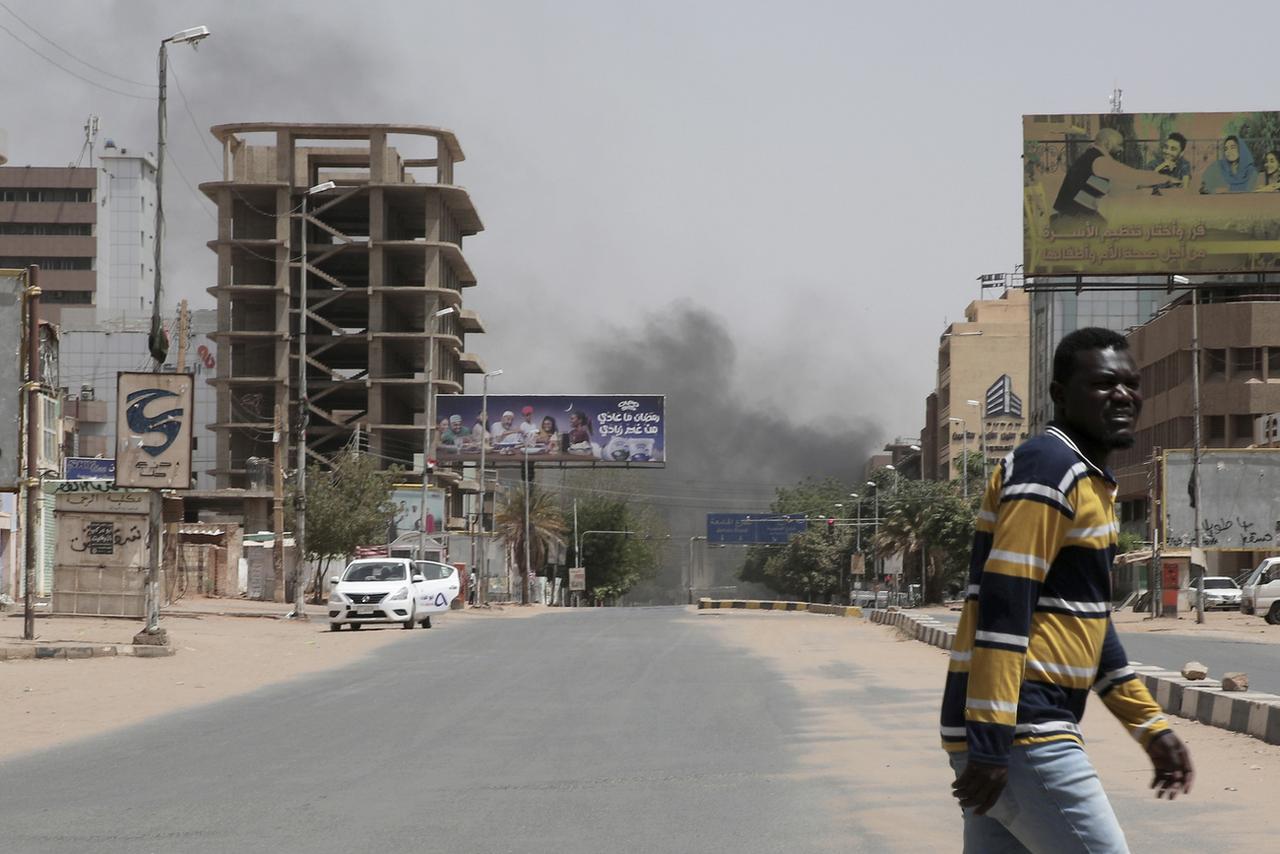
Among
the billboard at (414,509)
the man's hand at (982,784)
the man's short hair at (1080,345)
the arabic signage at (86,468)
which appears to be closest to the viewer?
the man's hand at (982,784)

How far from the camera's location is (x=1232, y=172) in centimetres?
4925

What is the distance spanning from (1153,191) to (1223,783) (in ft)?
133

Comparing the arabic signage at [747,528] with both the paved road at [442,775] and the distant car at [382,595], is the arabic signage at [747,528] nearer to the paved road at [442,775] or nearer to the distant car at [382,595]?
the distant car at [382,595]

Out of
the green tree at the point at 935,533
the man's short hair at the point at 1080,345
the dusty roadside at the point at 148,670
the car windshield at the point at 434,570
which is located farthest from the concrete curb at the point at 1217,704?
the green tree at the point at 935,533

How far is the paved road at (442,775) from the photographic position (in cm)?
906

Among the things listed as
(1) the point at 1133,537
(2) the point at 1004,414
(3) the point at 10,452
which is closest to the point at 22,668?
(3) the point at 10,452

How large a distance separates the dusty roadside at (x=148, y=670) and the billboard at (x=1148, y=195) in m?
20.7

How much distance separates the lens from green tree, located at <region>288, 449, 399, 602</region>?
200ft

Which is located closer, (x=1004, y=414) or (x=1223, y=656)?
(x=1223, y=656)

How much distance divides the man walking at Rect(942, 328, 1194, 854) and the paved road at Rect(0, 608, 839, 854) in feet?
14.5

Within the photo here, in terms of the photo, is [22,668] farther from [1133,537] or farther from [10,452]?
[1133,537]

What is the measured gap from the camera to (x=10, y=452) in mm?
30156

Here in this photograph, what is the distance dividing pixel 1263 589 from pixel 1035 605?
47400 millimetres

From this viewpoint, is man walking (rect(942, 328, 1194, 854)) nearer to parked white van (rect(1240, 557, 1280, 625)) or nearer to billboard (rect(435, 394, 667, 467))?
parked white van (rect(1240, 557, 1280, 625))
